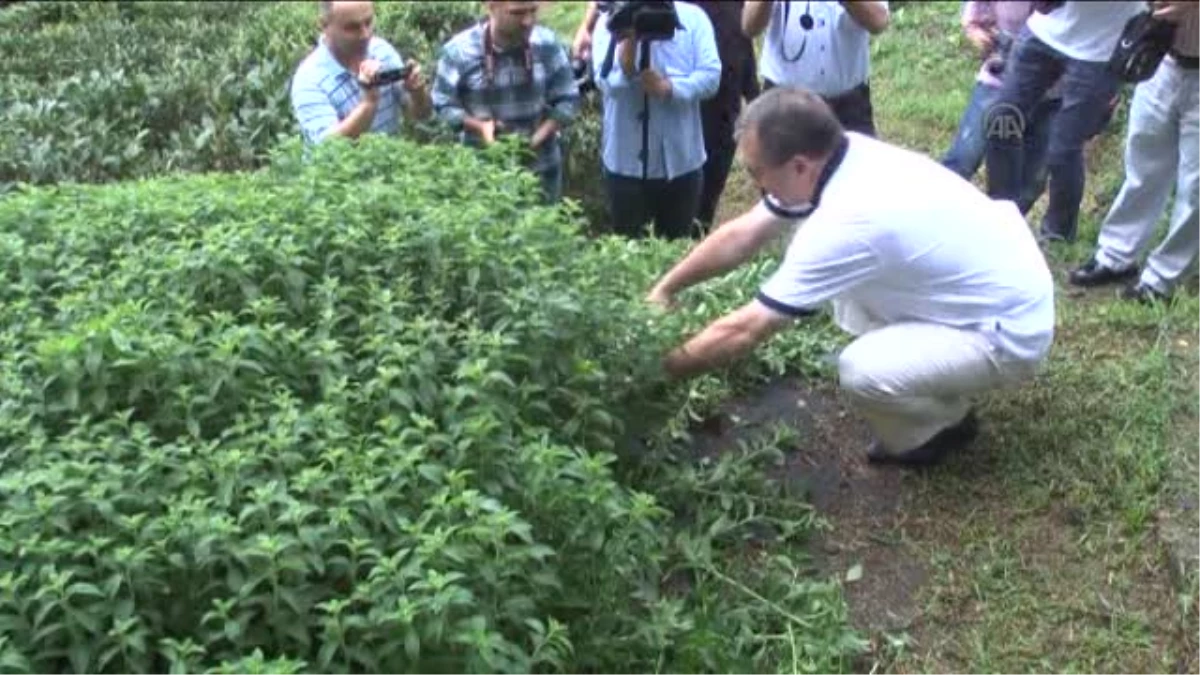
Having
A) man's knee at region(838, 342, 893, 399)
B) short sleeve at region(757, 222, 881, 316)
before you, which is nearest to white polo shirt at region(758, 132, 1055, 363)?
short sleeve at region(757, 222, 881, 316)

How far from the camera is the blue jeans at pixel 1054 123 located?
5949mm

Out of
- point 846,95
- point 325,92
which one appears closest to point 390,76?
point 325,92

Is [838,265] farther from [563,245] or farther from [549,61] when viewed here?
[549,61]

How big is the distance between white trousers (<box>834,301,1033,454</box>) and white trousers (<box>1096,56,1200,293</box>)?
4.74ft

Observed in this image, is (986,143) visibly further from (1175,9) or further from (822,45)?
(1175,9)

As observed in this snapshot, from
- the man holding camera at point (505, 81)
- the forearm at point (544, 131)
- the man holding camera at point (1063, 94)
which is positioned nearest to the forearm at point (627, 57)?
the man holding camera at point (505, 81)

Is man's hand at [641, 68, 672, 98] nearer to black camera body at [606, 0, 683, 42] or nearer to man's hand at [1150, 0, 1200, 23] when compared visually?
black camera body at [606, 0, 683, 42]

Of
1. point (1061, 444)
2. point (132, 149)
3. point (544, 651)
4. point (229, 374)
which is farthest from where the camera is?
point (132, 149)

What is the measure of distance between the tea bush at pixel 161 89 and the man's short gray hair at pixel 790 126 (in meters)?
2.81

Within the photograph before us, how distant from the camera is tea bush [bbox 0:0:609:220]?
7805mm

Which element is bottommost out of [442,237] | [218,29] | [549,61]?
[218,29]

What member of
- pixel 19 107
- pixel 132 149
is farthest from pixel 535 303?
pixel 19 107

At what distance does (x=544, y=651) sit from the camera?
2959mm

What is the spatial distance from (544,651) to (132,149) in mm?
5695
